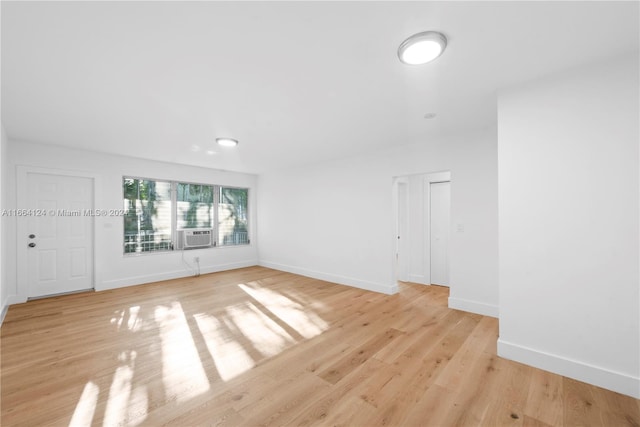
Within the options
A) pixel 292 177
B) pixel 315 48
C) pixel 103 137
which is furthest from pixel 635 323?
pixel 103 137

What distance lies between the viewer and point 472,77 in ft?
7.28

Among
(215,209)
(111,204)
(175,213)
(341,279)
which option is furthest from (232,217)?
(341,279)

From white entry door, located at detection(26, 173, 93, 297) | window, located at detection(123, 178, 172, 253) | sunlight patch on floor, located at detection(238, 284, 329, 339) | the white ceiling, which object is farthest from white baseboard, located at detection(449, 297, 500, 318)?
white entry door, located at detection(26, 173, 93, 297)

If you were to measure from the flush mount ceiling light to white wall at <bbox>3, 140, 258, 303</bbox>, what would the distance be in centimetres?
531

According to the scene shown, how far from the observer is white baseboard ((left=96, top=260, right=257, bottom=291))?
4773 millimetres

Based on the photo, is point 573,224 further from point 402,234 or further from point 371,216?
point 402,234

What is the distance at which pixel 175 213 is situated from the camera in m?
5.79

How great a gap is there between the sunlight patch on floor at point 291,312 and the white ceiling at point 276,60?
98.4 inches

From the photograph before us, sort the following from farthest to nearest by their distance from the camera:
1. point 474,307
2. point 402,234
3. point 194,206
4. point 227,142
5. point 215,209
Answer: point 215,209 < point 194,206 < point 402,234 < point 227,142 < point 474,307

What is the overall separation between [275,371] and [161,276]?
4.35 meters

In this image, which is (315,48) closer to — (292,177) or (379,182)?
(379,182)

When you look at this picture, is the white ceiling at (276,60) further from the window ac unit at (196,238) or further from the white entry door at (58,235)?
the window ac unit at (196,238)

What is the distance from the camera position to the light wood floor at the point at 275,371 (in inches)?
67.9

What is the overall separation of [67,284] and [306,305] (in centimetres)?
414
